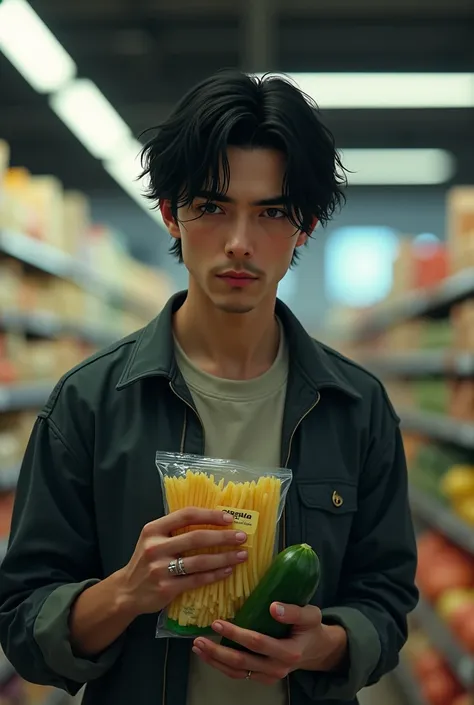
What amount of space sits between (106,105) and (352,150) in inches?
160

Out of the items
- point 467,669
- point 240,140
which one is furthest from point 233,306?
point 467,669

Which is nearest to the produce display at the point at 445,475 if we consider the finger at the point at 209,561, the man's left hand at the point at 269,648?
the man's left hand at the point at 269,648

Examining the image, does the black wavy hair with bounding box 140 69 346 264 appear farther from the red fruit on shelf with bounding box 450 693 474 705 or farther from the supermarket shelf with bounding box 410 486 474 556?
the red fruit on shelf with bounding box 450 693 474 705

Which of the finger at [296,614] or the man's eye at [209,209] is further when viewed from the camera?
the man's eye at [209,209]

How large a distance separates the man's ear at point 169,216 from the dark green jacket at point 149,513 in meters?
0.16

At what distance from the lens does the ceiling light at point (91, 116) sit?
281 inches

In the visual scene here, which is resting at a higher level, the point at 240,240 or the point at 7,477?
the point at 240,240

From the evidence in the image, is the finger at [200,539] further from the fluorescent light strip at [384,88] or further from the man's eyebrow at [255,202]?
the fluorescent light strip at [384,88]

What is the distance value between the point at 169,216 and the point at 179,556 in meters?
0.59

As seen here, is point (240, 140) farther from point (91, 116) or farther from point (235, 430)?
point (91, 116)

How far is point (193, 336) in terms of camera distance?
1.56 meters

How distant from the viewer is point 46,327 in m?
5.38

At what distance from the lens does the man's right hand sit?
1.20m

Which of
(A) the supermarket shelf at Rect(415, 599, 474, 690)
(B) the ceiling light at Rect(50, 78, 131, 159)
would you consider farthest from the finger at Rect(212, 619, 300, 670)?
(B) the ceiling light at Rect(50, 78, 131, 159)
